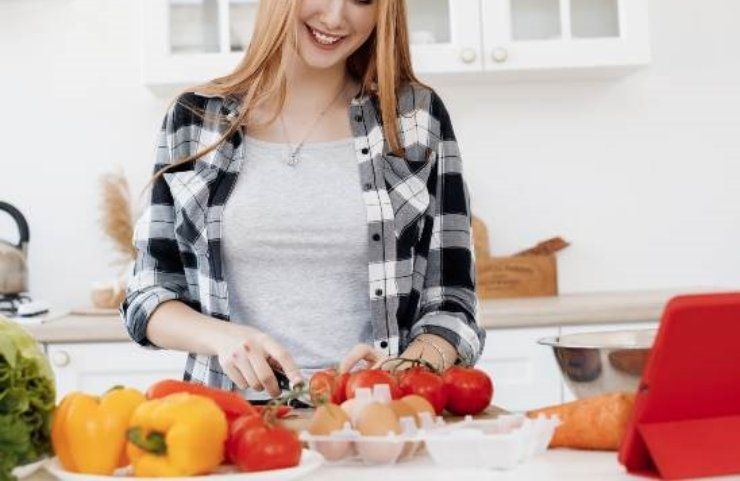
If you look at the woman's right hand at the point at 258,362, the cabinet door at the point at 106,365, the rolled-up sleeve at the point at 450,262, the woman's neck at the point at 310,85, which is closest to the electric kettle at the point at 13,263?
the cabinet door at the point at 106,365

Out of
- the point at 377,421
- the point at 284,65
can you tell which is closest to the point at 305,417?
the point at 377,421

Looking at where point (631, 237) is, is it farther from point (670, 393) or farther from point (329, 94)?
point (670, 393)

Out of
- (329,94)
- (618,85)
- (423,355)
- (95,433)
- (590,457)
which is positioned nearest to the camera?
(95,433)

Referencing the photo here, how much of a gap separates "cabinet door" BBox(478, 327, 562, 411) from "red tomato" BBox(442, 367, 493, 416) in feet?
4.54

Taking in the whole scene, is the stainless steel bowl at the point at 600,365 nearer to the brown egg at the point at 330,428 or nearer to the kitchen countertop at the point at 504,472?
the kitchen countertop at the point at 504,472

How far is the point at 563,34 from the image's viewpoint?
3.15m

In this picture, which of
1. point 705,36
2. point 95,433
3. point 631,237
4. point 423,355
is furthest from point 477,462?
point 705,36

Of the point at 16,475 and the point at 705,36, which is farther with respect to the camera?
the point at 705,36

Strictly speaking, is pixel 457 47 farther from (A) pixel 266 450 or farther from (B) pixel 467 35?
(A) pixel 266 450

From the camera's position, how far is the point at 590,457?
120cm

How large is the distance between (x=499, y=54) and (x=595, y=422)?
78.3 inches

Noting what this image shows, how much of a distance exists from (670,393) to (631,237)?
95.3 inches

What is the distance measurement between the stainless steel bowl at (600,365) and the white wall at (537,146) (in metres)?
2.06

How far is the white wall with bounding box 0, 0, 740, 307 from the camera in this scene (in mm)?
3395
